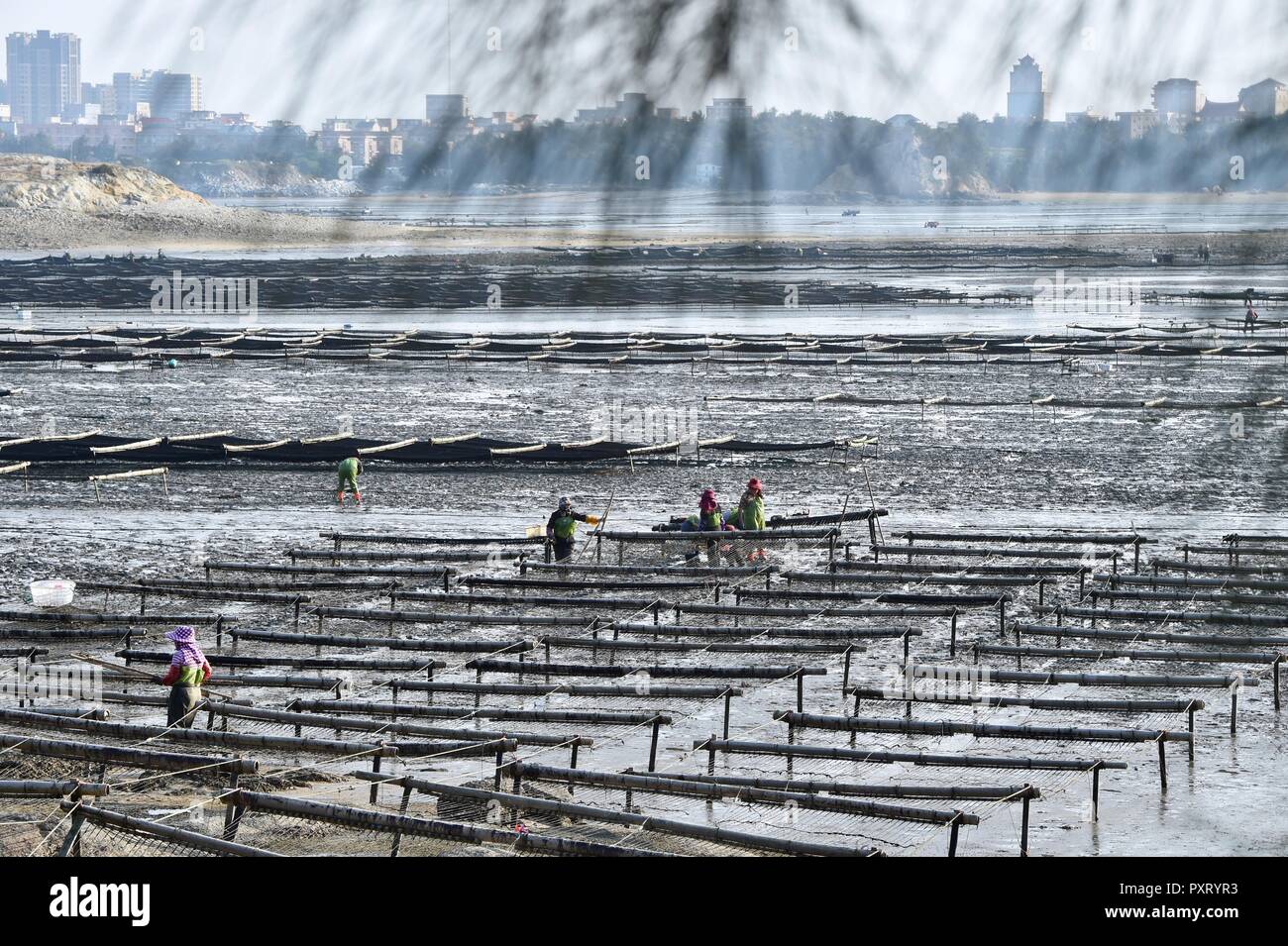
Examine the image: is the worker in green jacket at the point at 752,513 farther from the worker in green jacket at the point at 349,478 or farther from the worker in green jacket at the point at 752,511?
the worker in green jacket at the point at 349,478

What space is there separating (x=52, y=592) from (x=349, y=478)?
776 centimetres

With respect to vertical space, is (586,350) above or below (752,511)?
above

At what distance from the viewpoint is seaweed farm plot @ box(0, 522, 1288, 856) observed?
10.8 meters

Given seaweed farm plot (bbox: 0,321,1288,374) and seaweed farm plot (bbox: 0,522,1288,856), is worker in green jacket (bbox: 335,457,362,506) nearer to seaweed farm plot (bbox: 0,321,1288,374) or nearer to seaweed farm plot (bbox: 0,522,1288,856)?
seaweed farm plot (bbox: 0,522,1288,856)

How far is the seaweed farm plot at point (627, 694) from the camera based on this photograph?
35.4 feet

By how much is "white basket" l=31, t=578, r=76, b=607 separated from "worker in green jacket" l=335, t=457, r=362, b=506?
7.34 m

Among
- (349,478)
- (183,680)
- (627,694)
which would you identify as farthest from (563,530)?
(183,680)

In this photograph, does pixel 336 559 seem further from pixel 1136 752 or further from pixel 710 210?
pixel 710 210

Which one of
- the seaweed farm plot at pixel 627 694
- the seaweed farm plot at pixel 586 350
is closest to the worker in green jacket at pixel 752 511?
the seaweed farm plot at pixel 627 694

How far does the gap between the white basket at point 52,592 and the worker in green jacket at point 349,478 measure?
24.1ft

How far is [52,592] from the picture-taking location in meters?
19.2

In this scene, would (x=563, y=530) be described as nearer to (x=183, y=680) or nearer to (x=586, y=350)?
(x=183, y=680)
